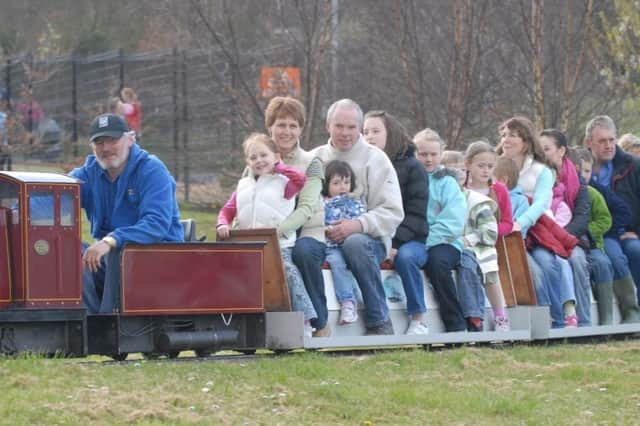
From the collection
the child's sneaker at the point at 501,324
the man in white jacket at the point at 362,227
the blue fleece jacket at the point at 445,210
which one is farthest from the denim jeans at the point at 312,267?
the child's sneaker at the point at 501,324

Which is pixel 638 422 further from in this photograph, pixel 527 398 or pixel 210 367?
pixel 210 367

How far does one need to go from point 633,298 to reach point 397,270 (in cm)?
338

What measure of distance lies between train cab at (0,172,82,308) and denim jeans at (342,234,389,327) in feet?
7.93

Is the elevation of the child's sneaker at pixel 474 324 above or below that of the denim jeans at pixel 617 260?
below

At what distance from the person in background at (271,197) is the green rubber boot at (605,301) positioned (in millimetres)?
3893

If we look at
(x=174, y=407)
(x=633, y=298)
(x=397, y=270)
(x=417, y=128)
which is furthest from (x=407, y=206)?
(x=417, y=128)

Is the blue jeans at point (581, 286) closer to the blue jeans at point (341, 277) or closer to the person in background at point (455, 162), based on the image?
the person in background at point (455, 162)

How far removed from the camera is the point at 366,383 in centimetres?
955

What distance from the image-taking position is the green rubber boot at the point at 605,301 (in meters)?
14.1

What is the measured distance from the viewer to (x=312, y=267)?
1125 centimetres

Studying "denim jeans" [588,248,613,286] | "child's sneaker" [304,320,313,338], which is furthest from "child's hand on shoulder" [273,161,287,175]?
"denim jeans" [588,248,613,286]

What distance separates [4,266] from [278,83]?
1142cm

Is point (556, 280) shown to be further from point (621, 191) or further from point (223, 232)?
point (223, 232)

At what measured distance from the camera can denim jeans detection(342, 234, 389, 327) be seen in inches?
450
